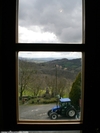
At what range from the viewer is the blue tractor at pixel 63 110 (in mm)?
1212

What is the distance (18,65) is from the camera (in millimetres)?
1208

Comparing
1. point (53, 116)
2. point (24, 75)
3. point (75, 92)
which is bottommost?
point (53, 116)

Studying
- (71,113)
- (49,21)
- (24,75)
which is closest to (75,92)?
(71,113)

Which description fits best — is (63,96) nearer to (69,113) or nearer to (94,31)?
(69,113)

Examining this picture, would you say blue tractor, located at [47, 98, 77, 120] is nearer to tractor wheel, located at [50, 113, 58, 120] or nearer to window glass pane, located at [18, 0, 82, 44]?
tractor wheel, located at [50, 113, 58, 120]

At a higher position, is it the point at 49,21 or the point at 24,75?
the point at 49,21

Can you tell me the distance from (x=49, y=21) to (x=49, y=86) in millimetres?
535

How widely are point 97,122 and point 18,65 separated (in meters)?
0.78

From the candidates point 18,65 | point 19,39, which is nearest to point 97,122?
point 18,65

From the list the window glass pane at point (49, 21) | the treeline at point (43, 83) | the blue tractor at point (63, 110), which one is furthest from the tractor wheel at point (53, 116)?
the window glass pane at point (49, 21)

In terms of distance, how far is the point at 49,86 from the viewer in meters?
1.22

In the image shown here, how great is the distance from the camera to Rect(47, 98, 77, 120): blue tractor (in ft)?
3.98

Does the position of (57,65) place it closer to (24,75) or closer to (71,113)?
(24,75)
